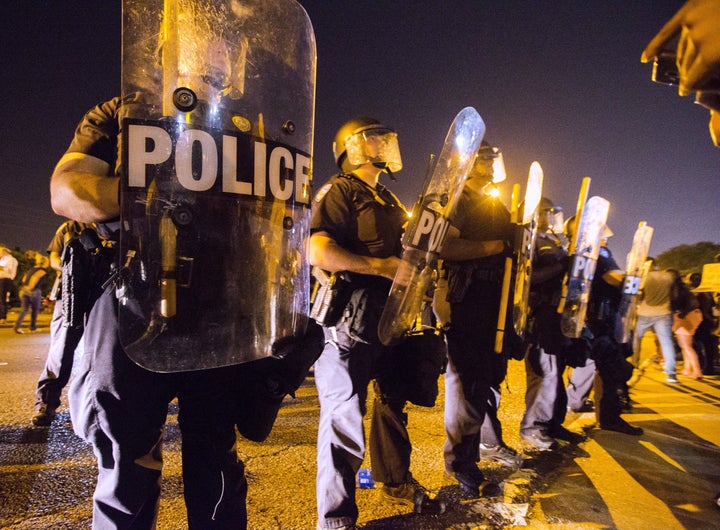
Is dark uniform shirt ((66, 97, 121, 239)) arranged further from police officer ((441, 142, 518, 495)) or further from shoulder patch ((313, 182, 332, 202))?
police officer ((441, 142, 518, 495))

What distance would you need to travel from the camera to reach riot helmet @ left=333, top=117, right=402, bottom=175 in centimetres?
256

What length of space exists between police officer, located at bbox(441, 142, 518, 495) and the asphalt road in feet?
0.94

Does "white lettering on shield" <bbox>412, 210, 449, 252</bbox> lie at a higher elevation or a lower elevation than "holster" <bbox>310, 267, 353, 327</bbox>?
higher

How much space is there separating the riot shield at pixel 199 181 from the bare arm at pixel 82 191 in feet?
0.42

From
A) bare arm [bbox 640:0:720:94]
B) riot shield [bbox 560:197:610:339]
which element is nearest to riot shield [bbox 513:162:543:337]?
riot shield [bbox 560:197:610:339]

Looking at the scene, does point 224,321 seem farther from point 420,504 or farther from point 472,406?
point 472,406

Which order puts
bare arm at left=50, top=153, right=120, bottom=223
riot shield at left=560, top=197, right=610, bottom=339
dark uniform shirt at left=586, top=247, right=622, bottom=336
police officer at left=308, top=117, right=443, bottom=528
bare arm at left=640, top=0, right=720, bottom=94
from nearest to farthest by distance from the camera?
bare arm at left=640, top=0, right=720, bottom=94 → bare arm at left=50, top=153, right=120, bottom=223 → police officer at left=308, top=117, right=443, bottom=528 → riot shield at left=560, top=197, right=610, bottom=339 → dark uniform shirt at left=586, top=247, right=622, bottom=336

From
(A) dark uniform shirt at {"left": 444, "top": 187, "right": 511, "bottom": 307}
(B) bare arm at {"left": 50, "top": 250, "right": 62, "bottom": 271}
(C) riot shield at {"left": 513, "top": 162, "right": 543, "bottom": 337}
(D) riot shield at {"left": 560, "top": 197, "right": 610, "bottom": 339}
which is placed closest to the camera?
(A) dark uniform shirt at {"left": 444, "top": 187, "right": 511, "bottom": 307}

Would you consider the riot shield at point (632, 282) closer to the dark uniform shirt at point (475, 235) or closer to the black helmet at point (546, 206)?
the black helmet at point (546, 206)

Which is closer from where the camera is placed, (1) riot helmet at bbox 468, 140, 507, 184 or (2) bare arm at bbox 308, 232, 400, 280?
(2) bare arm at bbox 308, 232, 400, 280

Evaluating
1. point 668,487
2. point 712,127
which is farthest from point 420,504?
point 712,127

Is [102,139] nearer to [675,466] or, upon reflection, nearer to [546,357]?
[546,357]

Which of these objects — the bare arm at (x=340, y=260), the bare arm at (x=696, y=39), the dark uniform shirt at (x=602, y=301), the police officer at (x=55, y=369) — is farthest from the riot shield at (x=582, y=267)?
the police officer at (x=55, y=369)

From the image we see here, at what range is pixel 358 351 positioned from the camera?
6.83ft
